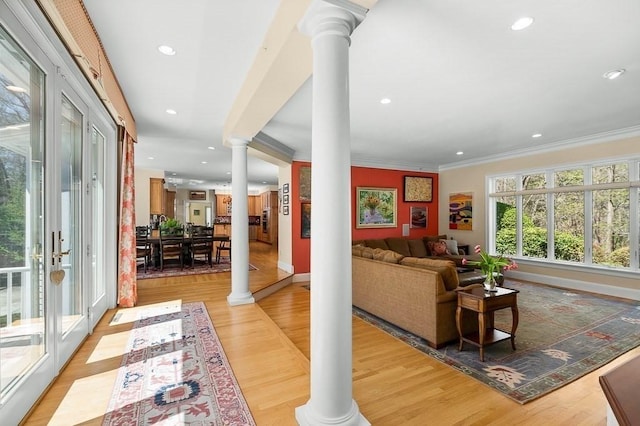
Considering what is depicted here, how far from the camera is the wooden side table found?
106 inches

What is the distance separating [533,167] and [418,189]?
2.41 meters

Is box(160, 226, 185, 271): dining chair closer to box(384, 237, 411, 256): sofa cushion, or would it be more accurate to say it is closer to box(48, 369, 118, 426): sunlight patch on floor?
box(48, 369, 118, 426): sunlight patch on floor

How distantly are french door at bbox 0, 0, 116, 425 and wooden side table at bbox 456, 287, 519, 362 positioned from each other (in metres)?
3.44

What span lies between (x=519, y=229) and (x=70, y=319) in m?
7.46

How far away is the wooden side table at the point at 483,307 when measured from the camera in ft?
8.87

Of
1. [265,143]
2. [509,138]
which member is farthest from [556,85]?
[265,143]

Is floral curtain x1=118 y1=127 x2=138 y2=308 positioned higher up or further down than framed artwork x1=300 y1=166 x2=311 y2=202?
further down

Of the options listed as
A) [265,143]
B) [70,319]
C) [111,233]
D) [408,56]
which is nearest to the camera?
[408,56]

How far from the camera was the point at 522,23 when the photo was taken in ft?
6.62

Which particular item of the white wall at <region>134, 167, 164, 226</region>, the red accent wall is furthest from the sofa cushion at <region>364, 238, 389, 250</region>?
the white wall at <region>134, 167, 164, 226</region>

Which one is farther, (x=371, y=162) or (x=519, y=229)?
(x=371, y=162)

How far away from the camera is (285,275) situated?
19.4 ft

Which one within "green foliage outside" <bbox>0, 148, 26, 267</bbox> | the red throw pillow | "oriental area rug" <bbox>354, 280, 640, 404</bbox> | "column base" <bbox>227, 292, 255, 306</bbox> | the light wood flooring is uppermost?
"green foliage outside" <bbox>0, 148, 26, 267</bbox>

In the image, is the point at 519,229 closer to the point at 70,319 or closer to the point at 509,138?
the point at 509,138
